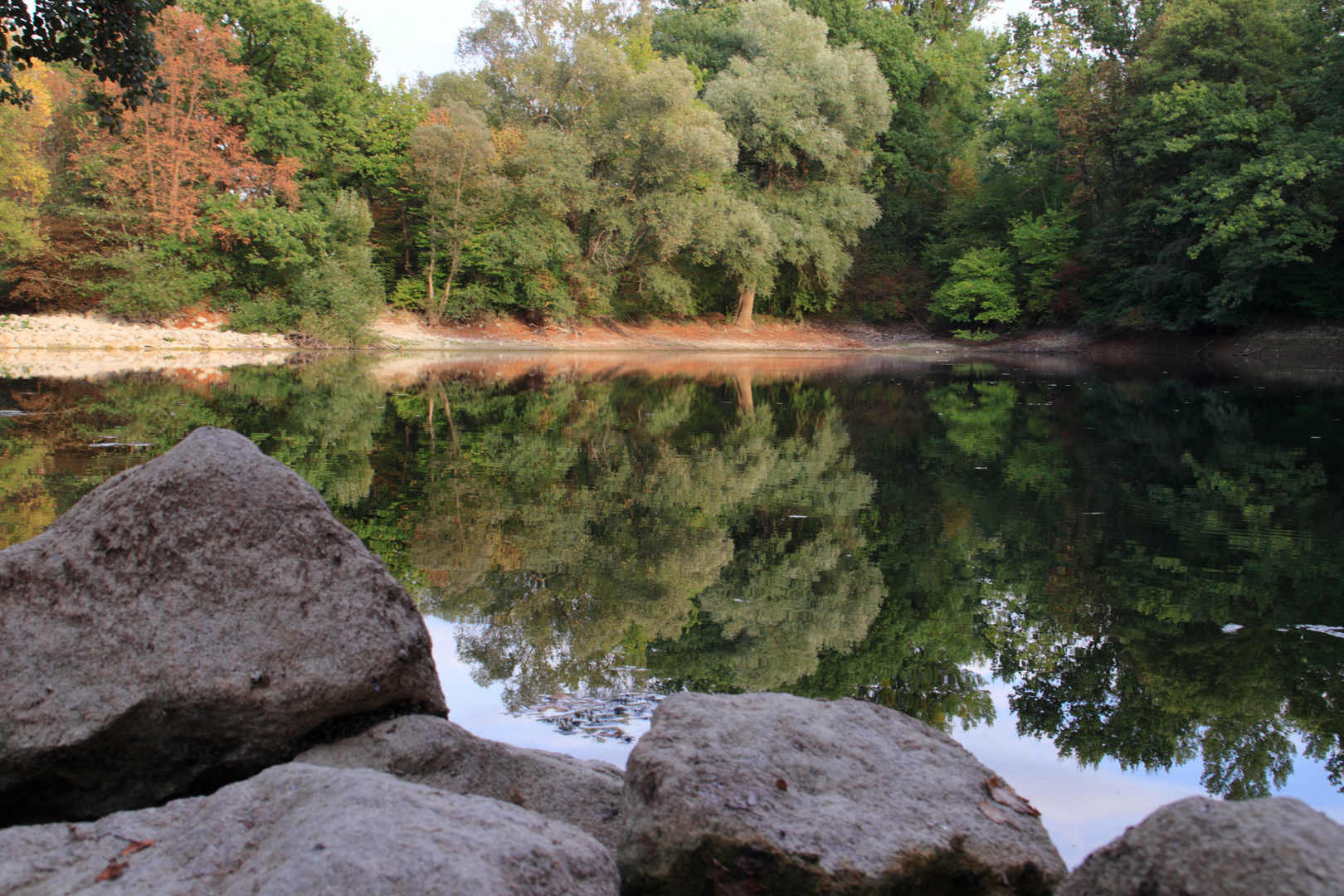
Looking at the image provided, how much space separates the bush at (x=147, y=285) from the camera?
25875mm

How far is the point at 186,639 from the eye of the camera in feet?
9.52

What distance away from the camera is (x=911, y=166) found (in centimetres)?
4653

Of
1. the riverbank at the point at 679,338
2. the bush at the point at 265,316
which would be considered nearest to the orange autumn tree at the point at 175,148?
the bush at the point at 265,316

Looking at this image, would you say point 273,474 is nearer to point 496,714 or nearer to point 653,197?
point 496,714

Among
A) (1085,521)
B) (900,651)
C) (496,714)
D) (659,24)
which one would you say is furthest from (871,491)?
(659,24)

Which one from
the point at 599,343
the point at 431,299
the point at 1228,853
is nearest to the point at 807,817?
the point at 1228,853

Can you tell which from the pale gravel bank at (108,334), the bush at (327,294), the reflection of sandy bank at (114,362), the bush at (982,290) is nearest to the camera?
the reflection of sandy bank at (114,362)

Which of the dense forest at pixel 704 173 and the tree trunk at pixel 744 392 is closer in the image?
the tree trunk at pixel 744 392

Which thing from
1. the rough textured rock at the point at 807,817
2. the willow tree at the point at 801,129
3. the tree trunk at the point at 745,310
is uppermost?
the willow tree at the point at 801,129

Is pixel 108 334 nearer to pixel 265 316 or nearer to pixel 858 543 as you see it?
pixel 265 316

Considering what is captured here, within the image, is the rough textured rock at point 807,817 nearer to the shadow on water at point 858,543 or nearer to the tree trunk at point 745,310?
the shadow on water at point 858,543

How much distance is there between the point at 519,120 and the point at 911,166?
21000 millimetres

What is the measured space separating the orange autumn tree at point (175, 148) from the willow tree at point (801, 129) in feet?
61.0

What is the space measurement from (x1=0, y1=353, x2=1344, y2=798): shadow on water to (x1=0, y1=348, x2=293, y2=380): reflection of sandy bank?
310 centimetres
